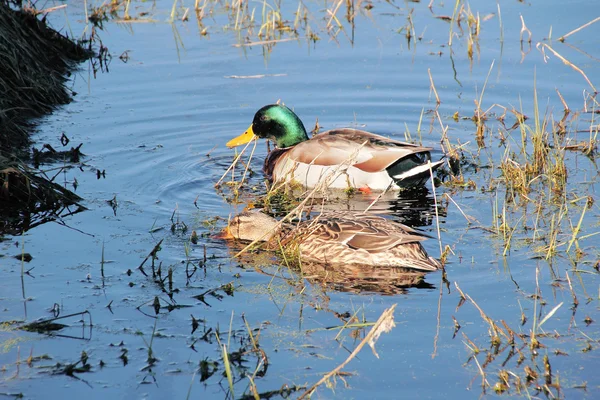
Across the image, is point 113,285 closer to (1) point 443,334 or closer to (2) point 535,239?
(1) point 443,334

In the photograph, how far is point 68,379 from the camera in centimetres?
451

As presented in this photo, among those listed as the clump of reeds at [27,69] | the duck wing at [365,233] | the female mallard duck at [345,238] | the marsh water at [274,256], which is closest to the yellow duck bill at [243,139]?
the marsh water at [274,256]

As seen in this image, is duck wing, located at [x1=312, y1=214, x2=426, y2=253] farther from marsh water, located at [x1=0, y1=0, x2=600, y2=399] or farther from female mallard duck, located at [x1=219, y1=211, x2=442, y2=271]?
marsh water, located at [x1=0, y1=0, x2=600, y2=399]

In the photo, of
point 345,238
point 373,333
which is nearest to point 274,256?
point 345,238

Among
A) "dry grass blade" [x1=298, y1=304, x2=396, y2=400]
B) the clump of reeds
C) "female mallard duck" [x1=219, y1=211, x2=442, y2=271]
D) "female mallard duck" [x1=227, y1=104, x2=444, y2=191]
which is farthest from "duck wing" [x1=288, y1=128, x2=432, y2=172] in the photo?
"dry grass blade" [x1=298, y1=304, x2=396, y2=400]

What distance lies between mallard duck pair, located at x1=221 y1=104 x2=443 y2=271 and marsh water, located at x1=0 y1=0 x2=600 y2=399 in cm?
18

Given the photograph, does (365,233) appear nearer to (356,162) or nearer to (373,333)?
(356,162)

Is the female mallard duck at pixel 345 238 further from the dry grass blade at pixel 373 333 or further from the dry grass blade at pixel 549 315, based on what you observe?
the dry grass blade at pixel 373 333

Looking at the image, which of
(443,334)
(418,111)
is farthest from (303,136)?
(443,334)

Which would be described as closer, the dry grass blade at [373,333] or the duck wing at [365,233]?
the dry grass blade at [373,333]

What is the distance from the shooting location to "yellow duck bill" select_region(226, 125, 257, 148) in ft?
28.9

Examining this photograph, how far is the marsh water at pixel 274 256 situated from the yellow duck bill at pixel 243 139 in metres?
0.19

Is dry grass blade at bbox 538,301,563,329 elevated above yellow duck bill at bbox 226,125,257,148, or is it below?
below

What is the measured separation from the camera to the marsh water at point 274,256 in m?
4.62
